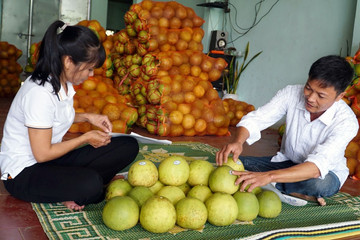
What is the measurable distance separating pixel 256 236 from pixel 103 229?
0.63 m

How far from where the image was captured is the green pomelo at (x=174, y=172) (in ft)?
Result: 5.48

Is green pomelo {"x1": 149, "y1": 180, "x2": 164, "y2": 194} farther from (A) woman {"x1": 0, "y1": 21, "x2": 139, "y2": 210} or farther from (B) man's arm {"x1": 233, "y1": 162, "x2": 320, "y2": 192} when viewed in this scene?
(B) man's arm {"x1": 233, "y1": 162, "x2": 320, "y2": 192}

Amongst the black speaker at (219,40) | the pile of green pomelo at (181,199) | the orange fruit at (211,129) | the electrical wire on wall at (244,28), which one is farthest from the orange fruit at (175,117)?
the black speaker at (219,40)

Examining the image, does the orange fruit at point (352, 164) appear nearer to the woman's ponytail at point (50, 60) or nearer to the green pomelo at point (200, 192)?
the green pomelo at point (200, 192)

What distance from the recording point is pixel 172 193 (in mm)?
1616

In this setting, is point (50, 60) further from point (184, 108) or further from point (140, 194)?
point (184, 108)

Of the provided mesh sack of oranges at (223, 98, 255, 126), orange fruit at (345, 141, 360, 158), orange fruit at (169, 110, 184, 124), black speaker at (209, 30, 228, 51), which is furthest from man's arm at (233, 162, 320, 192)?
black speaker at (209, 30, 228, 51)

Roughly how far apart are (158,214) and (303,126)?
1086mm

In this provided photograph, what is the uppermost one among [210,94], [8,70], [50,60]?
[50,60]

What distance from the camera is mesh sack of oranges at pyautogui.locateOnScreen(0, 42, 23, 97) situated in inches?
259

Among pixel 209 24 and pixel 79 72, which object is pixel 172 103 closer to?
pixel 79 72

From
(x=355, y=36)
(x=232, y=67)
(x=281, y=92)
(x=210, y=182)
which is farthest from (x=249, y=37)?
(x=210, y=182)

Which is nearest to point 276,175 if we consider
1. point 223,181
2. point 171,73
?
point 223,181

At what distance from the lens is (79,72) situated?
1.63 m
